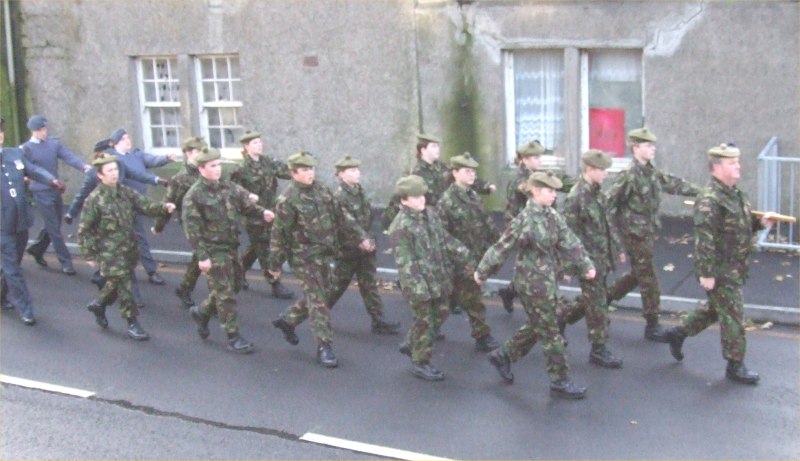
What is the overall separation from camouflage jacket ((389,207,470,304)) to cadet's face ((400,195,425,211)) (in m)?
0.05

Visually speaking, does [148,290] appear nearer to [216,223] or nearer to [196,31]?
[216,223]

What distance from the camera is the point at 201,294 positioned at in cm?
1177

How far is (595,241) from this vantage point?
8.96 meters

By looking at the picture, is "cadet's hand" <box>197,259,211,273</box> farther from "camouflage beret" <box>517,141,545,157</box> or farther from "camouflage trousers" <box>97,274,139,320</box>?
"camouflage beret" <box>517,141,545,157</box>

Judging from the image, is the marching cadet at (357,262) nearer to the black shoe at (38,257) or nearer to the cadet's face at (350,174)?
the cadet's face at (350,174)

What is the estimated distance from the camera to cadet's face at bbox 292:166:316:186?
9.31m

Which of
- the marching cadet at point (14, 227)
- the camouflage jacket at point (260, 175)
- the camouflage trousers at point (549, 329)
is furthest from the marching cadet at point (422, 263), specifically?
the marching cadet at point (14, 227)

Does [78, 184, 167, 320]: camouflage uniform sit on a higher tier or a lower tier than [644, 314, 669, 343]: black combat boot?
higher

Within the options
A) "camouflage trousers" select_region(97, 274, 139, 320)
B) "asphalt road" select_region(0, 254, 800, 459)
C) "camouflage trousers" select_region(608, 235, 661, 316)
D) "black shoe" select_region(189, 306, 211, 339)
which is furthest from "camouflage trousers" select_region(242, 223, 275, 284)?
"camouflage trousers" select_region(608, 235, 661, 316)

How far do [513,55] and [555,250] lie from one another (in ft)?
22.6

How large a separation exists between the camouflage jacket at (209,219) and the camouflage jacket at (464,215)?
1.96 metres

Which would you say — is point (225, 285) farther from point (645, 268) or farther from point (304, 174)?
point (645, 268)

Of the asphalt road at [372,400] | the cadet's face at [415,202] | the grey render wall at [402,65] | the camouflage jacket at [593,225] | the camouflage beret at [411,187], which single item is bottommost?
the asphalt road at [372,400]

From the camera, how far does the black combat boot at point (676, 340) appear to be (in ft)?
28.8
